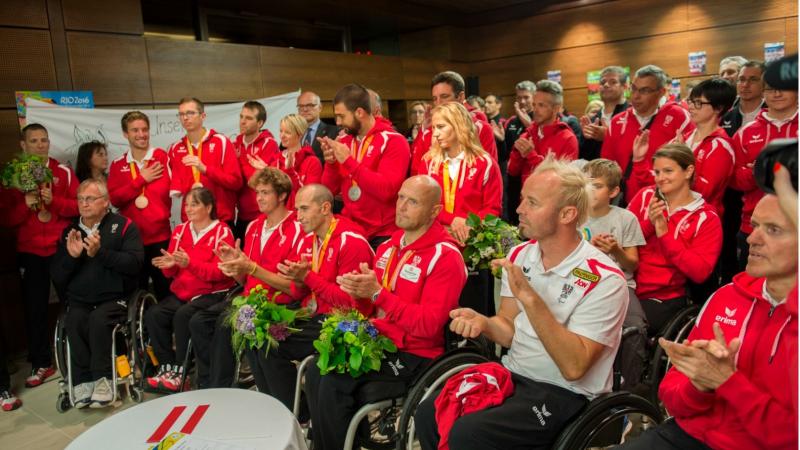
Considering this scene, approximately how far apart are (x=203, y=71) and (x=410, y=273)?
4846mm

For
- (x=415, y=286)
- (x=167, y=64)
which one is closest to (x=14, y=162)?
(x=167, y=64)

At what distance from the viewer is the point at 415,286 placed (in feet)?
8.00

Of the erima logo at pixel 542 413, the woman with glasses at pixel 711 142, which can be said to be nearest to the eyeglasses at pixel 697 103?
the woman with glasses at pixel 711 142

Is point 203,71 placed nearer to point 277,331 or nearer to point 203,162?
point 203,162

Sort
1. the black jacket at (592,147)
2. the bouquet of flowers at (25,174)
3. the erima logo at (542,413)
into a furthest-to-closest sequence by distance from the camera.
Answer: the black jacket at (592,147) < the bouquet of flowers at (25,174) < the erima logo at (542,413)

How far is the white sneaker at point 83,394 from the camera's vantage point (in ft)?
11.2

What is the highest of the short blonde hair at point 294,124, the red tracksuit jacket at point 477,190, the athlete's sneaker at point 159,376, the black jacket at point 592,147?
the short blonde hair at point 294,124

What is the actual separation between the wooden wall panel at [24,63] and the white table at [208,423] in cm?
376

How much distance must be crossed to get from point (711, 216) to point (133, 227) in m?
3.39

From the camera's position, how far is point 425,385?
7.16 ft

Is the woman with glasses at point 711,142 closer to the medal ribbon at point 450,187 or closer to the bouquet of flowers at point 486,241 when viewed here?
the bouquet of flowers at point 486,241

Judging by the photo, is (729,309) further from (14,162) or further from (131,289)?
(14,162)

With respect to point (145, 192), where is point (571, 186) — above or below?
below

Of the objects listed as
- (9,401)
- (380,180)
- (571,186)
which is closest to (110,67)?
(9,401)
